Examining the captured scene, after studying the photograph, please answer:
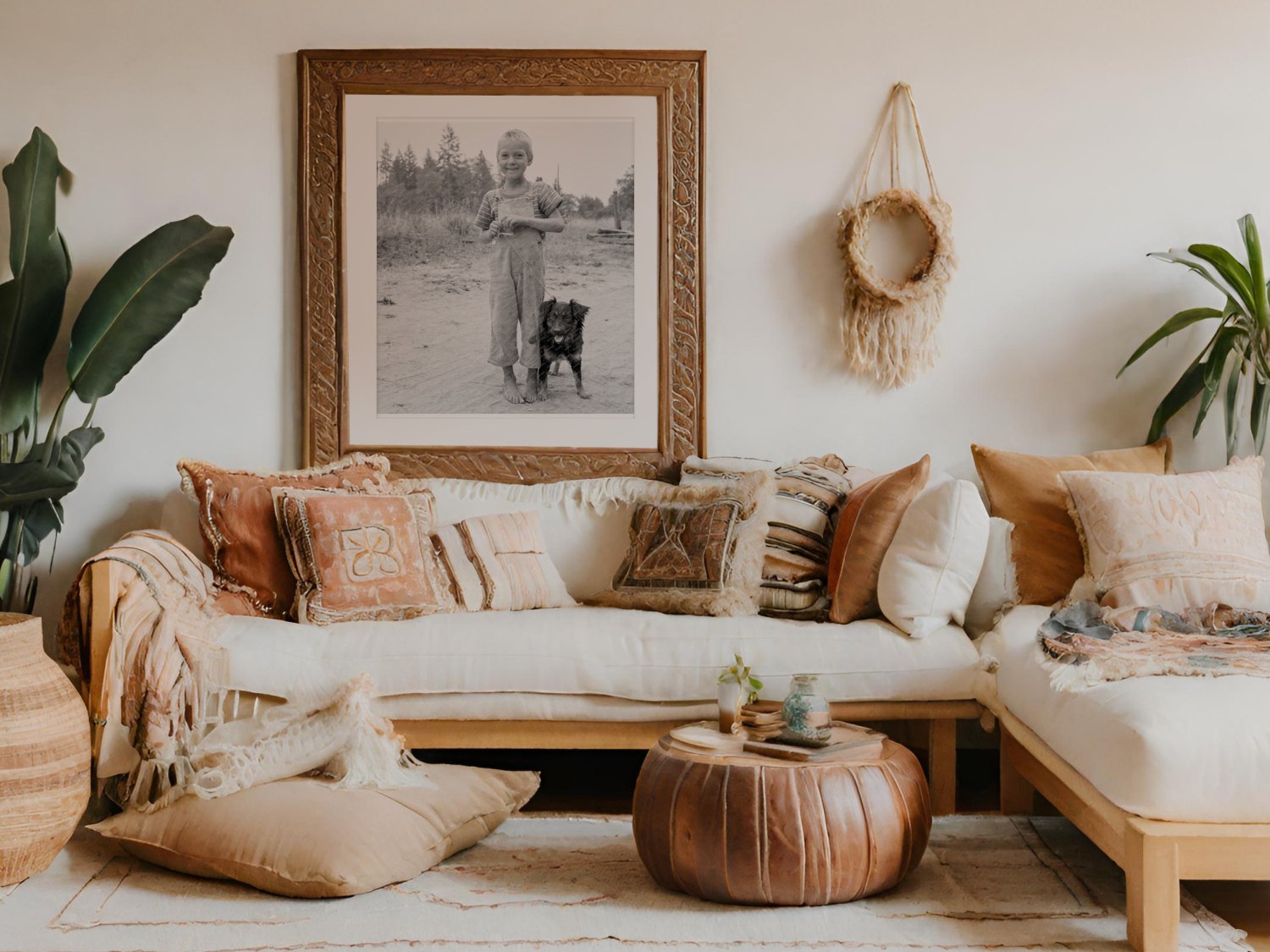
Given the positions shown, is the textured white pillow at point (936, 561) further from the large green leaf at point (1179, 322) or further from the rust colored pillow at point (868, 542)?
the large green leaf at point (1179, 322)

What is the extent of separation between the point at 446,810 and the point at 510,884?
243 millimetres

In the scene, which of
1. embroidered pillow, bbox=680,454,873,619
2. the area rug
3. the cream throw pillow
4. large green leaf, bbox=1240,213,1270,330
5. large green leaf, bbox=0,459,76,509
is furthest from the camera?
Result: large green leaf, bbox=1240,213,1270,330

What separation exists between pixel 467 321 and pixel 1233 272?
2328mm

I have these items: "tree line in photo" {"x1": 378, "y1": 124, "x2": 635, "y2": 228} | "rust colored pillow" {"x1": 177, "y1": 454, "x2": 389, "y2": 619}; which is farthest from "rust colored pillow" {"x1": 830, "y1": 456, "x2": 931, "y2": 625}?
"rust colored pillow" {"x1": 177, "y1": 454, "x2": 389, "y2": 619}

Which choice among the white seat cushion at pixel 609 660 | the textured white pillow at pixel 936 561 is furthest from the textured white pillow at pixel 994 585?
the white seat cushion at pixel 609 660

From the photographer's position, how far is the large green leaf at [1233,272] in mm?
3365

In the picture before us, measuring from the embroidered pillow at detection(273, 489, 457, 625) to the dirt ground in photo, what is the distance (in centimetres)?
58

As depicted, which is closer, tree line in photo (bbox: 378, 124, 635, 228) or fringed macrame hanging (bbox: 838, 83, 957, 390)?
fringed macrame hanging (bbox: 838, 83, 957, 390)

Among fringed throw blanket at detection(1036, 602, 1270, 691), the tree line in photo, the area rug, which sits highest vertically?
the tree line in photo

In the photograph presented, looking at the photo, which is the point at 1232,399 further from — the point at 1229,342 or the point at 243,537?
the point at 243,537

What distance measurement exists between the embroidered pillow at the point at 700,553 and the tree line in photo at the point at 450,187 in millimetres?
985

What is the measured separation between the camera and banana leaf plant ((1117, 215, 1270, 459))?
11.1 feet

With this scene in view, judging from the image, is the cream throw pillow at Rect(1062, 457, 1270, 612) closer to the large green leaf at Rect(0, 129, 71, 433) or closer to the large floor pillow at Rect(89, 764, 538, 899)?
the large floor pillow at Rect(89, 764, 538, 899)

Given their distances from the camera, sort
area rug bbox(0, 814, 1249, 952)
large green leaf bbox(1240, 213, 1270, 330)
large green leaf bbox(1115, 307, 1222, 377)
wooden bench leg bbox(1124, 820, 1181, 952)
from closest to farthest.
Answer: wooden bench leg bbox(1124, 820, 1181, 952) < area rug bbox(0, 814, 1249, 952) < large green leaf bbox(1240, 213, 1270, 330) < large green leaf bbox(1115, 307, 1222, 377)
